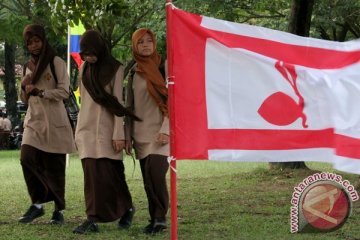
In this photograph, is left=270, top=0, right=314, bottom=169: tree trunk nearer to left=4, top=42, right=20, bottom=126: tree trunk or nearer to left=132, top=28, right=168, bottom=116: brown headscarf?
left=132, top=28, right=168, bottom=116: brown headscarf

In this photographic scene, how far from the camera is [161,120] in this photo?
17.7 ft

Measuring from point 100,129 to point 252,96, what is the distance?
1.71m

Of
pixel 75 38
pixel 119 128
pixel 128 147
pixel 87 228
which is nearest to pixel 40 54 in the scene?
pixel 119 128

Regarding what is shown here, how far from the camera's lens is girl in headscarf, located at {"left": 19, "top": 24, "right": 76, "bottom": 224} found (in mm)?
5797

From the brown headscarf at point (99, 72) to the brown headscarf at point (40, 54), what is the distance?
550 mm

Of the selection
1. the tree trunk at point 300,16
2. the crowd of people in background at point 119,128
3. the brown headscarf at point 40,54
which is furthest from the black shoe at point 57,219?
the tree trunk at point 300,16

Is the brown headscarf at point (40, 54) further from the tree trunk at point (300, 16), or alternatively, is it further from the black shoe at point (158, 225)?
the tree trunk at point (300, 16)

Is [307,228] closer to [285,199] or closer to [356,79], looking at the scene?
[356,79]

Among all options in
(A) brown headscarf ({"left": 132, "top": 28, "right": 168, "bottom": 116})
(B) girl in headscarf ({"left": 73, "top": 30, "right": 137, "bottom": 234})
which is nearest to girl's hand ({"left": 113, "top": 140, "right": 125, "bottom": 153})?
(B) girl in headscarf ({"left": 73, "top": 30, "right": 137, "bottom": 234})

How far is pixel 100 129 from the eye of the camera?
5363 millimetres

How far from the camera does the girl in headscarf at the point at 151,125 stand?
532cm

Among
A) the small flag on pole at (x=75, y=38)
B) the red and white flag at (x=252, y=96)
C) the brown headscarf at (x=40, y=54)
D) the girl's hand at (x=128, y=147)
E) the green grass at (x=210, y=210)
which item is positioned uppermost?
the small flag on pole at (x=75, y=38)

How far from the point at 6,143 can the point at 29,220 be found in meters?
18.0

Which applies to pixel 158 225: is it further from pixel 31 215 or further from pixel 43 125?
pixel 43 125
